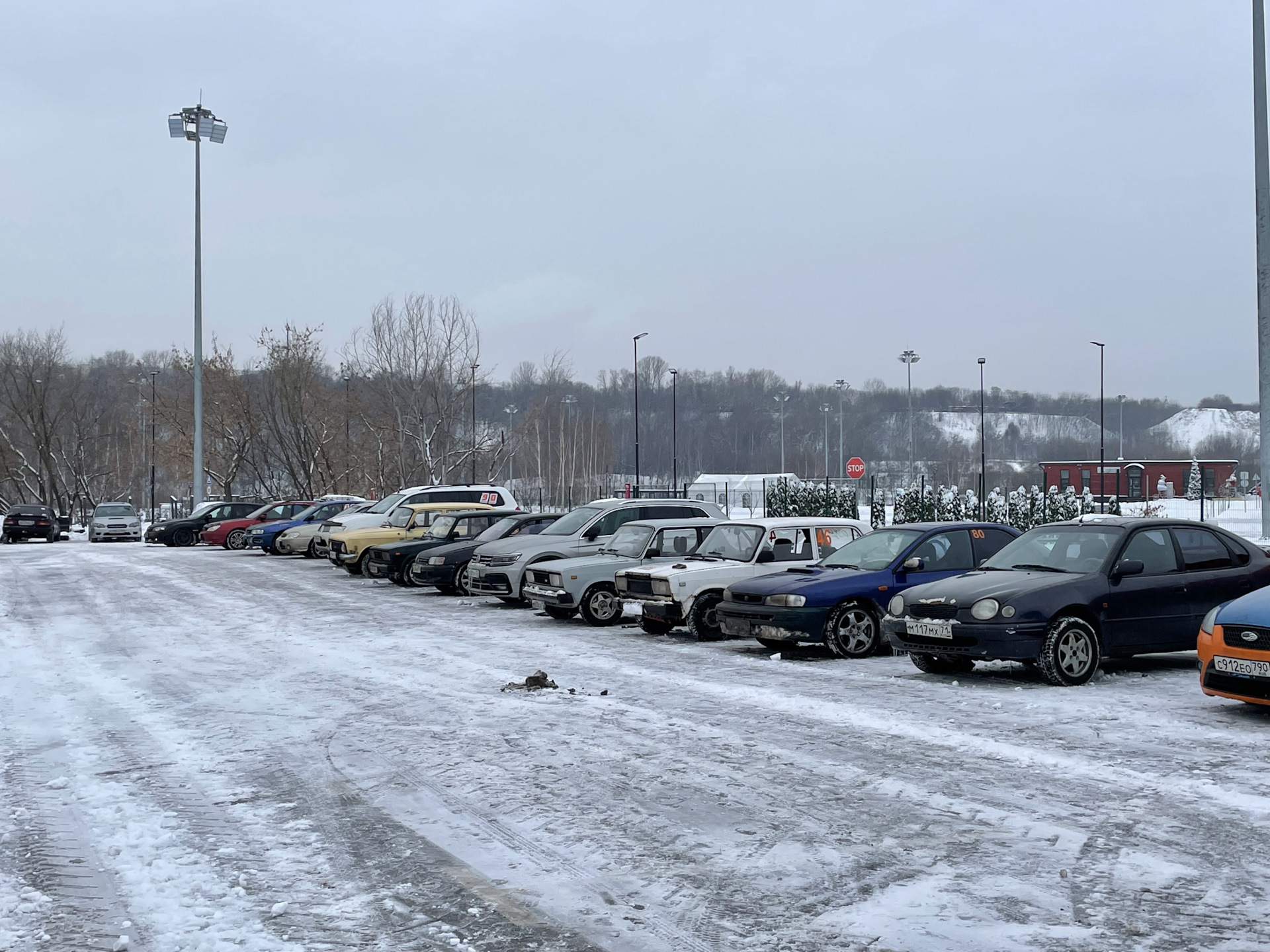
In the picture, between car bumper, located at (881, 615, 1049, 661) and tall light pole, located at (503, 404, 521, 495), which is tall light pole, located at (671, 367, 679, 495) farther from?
car bumper, located at (881, 615, 1049, 661)

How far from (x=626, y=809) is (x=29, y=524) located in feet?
160

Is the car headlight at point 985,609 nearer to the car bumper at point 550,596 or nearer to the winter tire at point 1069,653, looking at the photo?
the winter tire at point 1069,653

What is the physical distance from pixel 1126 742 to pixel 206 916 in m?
6.03

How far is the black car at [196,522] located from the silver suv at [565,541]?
2516 cm

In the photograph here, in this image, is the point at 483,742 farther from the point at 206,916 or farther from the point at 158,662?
the point at 158,662

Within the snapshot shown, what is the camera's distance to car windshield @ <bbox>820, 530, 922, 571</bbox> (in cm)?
1359

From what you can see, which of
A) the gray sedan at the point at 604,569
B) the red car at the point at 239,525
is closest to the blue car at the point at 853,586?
the gray sedan at the point at 604,569

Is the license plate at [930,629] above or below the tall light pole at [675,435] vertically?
below

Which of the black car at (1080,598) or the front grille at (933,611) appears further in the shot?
the front grille at (933,611)

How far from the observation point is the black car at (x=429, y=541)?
2320cm

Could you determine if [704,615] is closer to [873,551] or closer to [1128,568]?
[873,551]

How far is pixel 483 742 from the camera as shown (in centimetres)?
824

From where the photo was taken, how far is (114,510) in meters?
50.4

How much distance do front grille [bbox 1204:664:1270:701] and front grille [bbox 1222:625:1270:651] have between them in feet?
0.73
